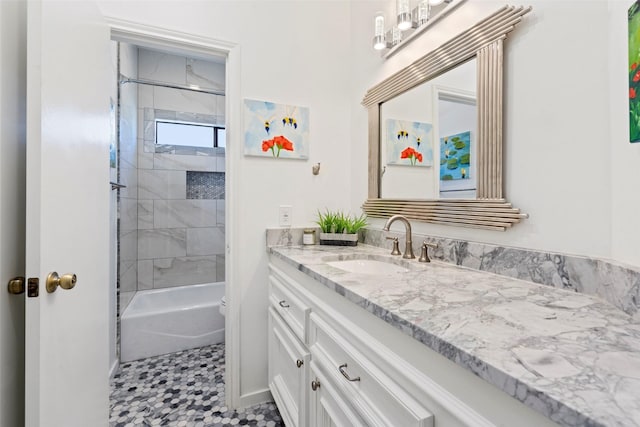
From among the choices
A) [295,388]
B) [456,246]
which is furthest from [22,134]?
[456,246]

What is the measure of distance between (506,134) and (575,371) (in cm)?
85

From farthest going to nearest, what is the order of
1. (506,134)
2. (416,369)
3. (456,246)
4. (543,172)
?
(456,246)
(506,134)
(543,172)
(416,369)

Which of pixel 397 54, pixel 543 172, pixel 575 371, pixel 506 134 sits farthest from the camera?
pixel 397 54

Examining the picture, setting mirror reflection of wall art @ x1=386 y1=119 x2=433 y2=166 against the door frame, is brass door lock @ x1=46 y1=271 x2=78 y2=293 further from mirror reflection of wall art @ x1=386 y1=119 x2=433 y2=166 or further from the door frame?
mirror reflection of wall art @ x1=386 y1=119 x2=433 y2=166

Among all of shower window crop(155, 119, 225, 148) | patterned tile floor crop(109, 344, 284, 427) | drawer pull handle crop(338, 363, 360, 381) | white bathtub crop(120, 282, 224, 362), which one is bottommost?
patterned tile floor crop(109, 344, 284, 427)

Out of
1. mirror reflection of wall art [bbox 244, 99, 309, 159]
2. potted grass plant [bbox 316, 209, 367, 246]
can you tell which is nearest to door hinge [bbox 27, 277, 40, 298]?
mirror reflection of wall art [bbox 244, 99, 309, 159]

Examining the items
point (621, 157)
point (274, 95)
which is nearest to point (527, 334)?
point (621, 157)

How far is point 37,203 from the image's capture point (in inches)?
30.5

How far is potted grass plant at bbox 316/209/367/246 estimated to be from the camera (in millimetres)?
1728

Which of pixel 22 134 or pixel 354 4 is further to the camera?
pixel 354 4

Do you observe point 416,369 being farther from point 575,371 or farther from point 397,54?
point 397,54

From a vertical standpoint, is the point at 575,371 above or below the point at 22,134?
below

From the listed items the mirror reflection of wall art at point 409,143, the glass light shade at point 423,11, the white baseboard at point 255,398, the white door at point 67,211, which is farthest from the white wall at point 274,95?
the glass light shade at point 423,11

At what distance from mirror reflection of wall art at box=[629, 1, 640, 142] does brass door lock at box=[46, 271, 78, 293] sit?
1501 mm
